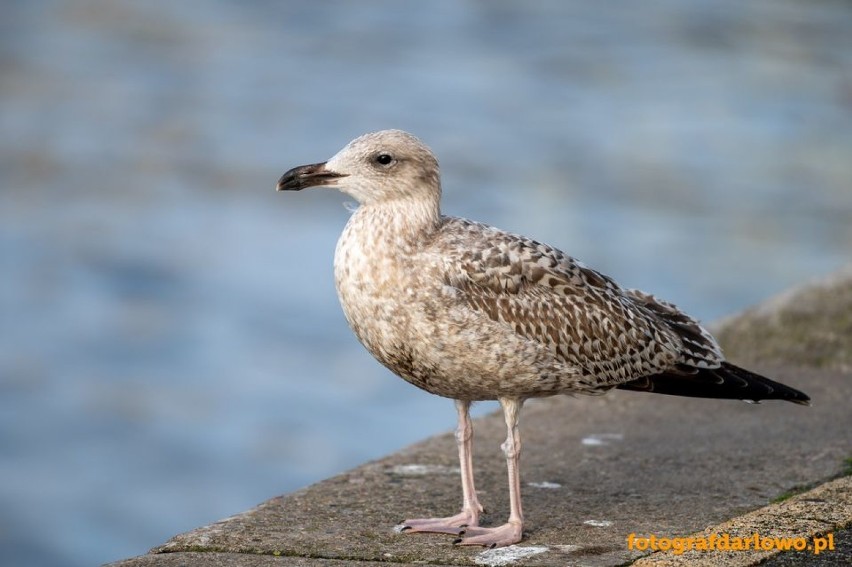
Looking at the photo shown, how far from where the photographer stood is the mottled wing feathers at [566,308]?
19.7ft

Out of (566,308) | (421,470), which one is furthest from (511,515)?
(421,470)

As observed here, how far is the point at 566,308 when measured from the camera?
20.4 ft

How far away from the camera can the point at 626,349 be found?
6.36m

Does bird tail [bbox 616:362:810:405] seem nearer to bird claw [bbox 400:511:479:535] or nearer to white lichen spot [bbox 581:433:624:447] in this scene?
white lichen spot [bbox 581:433:624:447]

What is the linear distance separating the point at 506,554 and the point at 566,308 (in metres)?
1.17

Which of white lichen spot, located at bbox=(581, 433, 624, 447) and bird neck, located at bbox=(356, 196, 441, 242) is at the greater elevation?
bird neck, located at bbox=(356, 196, 441, 242)

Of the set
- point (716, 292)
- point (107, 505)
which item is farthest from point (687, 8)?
point (107, 505)

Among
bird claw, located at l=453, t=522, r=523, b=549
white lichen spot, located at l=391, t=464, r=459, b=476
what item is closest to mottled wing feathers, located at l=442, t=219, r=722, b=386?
bird claw, located at l=453, t=522, r=523, b=549

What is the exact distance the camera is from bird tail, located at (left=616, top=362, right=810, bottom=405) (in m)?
6.49

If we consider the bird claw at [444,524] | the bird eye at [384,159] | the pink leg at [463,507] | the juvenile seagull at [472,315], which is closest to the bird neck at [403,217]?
the juvenile seagull at [472,315]

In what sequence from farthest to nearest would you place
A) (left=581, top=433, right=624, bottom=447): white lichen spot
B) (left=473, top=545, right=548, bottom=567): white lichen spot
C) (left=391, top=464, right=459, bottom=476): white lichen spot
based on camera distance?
(left=581, top=433, right=624, bottom=447): white lichen spot, (left=391, top=464, right=459, bottom=476): white lichen spot, (left=473, top=545, right=548, bottom=567): white lichen spot

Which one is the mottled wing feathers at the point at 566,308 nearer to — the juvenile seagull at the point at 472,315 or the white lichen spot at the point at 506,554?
the juvenile seagull at the point at 472,315

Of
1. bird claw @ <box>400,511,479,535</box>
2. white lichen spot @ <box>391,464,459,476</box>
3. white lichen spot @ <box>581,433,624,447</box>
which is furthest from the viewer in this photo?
white lichen spot @ <box>581,433,624,447</box>

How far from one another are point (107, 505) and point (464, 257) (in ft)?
27.3
